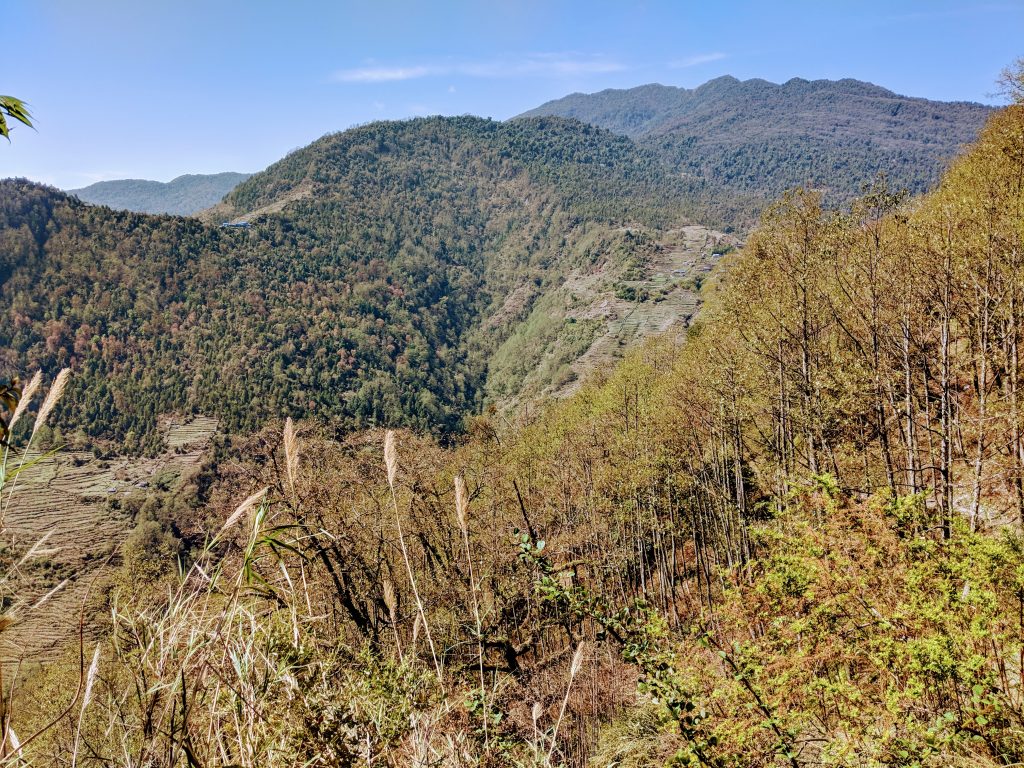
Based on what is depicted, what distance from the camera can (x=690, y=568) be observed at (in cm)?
3016

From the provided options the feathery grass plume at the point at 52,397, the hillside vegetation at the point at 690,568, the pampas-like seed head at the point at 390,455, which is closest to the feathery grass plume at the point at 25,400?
the feathery grass plume at the point at 52,397

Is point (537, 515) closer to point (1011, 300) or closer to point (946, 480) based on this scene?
point (946, 480)

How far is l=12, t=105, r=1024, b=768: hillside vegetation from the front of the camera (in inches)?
139

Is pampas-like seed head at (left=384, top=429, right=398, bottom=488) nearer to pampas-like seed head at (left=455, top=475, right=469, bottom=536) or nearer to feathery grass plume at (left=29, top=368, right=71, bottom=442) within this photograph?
pampas-like seed head at (left=455, top=475, right=469, bottom=536)

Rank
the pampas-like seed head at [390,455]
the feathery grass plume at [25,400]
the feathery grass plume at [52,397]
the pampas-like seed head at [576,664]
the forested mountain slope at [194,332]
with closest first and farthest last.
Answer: the feathery grass plume at [25,400], the feathery grass plume at [52,397], the pampas-like seed head at [576,664], the pampas-like seed head at [390,455], the forested mountain slope at [194,332]

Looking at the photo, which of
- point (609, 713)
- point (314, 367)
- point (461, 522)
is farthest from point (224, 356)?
point (461, 522)

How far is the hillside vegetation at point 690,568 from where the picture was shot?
3.54 m

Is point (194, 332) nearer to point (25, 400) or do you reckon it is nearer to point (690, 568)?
point (690, 568)

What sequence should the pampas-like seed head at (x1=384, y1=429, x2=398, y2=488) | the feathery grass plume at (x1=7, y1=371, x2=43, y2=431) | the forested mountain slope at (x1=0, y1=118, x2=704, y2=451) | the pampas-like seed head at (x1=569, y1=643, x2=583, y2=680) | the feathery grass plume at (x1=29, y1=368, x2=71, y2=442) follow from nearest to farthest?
the feathery grass plume at (x1=7, y1=371, x2=43, y2=431) → the feathery grass plume at (x1=29, y1=368, x2=71, y2=442) → the pampas-like seed head at (x1=569, y1=643, x2=583, y2=680) → the pampas-like seed head at (x1=384, y1=429, x2=398, y2=488) → the forested mountain slope at (x1=0, y1=118, x2=704, y2=451)

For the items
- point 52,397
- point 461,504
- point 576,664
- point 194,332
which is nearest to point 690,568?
point 576,664

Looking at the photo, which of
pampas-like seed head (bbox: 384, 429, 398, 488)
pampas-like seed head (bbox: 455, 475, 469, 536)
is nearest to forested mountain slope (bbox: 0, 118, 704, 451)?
pampas-like seed head (bbox: 384, 429, 398, 488)

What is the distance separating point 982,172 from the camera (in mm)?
17250

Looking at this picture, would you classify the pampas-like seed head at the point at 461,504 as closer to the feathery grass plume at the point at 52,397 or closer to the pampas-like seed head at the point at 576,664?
the pampas-like seed head at the point at 576,664

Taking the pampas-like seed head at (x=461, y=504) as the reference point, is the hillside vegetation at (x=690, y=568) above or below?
below
